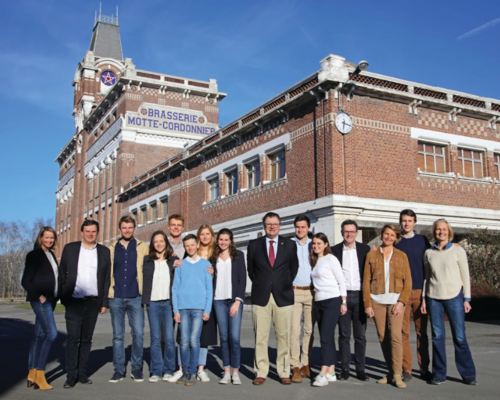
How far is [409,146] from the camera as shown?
19.9 m

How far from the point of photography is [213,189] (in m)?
27.5

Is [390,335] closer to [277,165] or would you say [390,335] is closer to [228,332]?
[228,332]

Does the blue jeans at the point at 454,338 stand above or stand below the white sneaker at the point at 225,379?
above

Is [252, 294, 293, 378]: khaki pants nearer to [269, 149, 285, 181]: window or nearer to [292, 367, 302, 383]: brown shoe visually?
[292, 367, 302, 383]: brown shoe

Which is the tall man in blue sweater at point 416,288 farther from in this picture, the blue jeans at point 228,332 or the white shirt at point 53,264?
the white shirt at point 53,264

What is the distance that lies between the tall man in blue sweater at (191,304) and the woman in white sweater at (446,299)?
2867 millimetres

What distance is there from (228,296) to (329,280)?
1335 mm

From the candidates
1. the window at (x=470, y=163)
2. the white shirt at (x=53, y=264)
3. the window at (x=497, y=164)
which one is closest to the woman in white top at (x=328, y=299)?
the white shirt at (x=53, y=264)

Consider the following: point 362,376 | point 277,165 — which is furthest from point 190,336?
point 277,165

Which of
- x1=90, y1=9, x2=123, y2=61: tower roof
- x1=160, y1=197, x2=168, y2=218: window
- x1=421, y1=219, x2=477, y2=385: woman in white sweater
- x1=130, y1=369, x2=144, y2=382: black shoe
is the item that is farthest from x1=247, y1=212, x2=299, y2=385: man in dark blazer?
x1=90, y1=9, x2=123, y2=61: tower roof

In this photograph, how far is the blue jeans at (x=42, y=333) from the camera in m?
6.63

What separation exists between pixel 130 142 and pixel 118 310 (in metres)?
35.3

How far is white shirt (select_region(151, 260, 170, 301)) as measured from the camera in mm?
7105

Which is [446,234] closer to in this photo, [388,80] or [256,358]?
[256,358]
